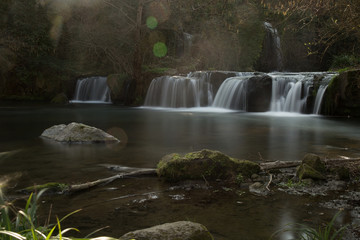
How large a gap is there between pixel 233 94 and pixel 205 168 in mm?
15032

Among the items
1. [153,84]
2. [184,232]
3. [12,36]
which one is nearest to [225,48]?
[153,84]

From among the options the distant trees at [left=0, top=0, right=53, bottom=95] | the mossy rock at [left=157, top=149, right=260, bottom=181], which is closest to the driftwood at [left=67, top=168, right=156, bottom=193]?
the mossy rock at [left=157, top=149, right=260, bottom=181]

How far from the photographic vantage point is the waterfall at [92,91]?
2658 cm

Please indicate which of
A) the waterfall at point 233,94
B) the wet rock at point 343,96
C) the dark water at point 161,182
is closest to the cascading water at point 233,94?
the waterfall at point 233,94

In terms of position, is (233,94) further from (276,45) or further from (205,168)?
(276,45)

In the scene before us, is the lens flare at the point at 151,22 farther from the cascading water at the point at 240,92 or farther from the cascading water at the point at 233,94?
the cascading water at the point at 233,94

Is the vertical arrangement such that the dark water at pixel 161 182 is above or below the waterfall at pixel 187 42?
below

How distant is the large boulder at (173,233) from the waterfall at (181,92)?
1823 cm

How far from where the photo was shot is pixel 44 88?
91.5 ft

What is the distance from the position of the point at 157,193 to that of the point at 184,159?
2.54 ft

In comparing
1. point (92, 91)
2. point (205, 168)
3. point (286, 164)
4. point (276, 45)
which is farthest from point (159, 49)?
point (205, 168)

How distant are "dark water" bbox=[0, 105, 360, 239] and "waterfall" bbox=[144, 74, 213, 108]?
9197 mm

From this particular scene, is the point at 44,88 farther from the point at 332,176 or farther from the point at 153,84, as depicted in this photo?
the point at 332,176

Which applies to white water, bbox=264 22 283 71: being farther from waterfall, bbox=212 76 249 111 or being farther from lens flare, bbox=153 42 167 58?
waterfall, bbox=212 76 249 111
